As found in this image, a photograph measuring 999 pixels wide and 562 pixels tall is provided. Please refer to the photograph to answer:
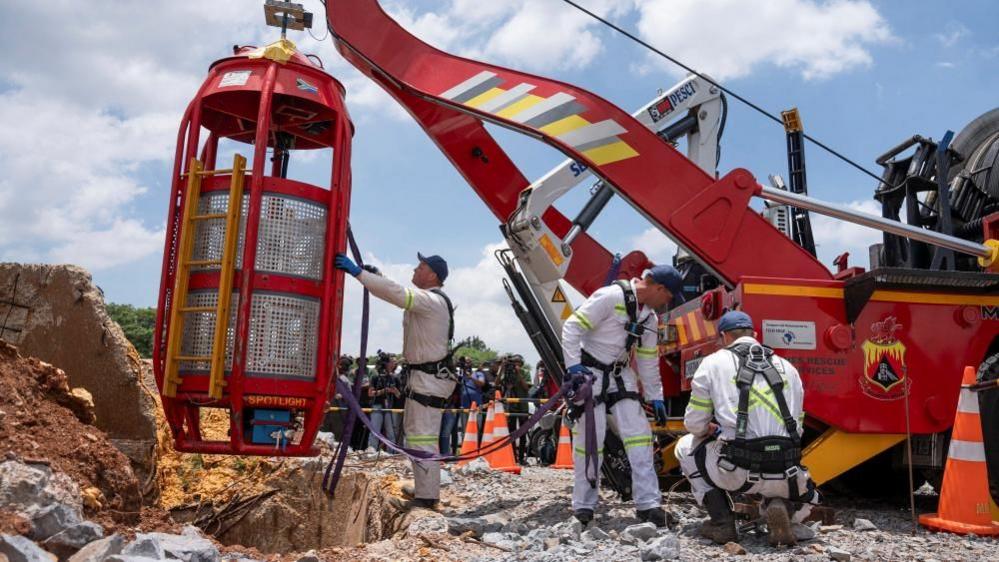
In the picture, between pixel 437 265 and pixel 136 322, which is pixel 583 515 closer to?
pixel 437 265

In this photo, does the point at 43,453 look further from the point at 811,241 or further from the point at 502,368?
the point at 502,368

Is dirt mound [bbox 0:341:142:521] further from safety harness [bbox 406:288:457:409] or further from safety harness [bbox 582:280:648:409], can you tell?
safety harness [bbox 582:280:648:409]

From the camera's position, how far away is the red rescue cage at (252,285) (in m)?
4.64

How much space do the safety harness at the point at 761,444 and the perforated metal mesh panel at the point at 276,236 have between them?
8.19 ft

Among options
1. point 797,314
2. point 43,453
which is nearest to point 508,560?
point 43,453

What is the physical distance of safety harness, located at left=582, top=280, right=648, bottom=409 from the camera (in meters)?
5.70

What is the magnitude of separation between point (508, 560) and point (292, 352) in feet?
5.33

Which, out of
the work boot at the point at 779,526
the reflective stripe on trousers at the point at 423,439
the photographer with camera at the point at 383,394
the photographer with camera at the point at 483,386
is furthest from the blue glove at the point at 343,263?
the photographer with camera at the point at 483,386

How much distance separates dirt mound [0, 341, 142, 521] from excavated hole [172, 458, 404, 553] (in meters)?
2.05

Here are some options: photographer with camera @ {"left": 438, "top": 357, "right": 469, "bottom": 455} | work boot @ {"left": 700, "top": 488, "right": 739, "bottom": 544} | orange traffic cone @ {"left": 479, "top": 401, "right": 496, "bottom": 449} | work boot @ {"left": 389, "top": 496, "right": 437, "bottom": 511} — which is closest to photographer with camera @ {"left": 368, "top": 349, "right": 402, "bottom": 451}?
photographer with camera @ {"left": 438, "top": 357, "right": 469, "bottom": 455}

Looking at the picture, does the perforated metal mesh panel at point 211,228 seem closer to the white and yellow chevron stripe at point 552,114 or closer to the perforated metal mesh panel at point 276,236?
the perforated metal mesh panel at point 276,236

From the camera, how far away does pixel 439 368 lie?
6215 millimetres

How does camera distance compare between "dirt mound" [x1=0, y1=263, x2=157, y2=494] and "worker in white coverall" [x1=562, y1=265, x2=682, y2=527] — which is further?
"worker in white coverall" [x1=562, y1=265, x2=682, y2=527]

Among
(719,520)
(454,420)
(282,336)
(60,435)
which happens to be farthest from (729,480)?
(454,420)
